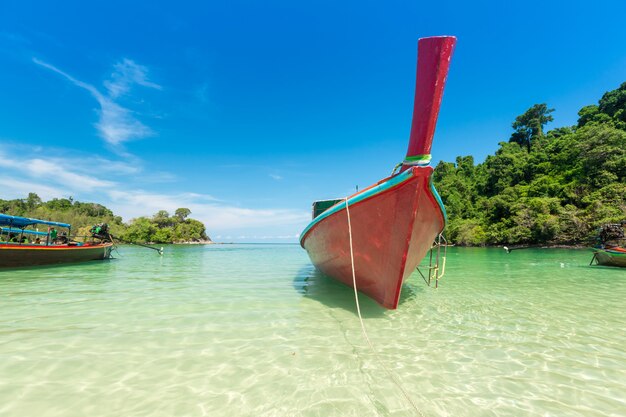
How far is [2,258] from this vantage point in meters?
13.0

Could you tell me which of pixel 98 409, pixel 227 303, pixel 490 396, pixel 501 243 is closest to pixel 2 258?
pixel 227 303

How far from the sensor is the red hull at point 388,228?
4836 mm

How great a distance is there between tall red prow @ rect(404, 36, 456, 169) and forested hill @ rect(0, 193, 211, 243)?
92.0 m

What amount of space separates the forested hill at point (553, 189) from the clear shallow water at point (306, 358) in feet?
124

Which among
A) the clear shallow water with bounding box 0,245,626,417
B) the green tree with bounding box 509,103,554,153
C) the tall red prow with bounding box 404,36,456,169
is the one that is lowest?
the clear shallow water with bounding box 0,245,626,417

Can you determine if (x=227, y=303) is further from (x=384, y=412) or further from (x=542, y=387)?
(x=542, y=387)

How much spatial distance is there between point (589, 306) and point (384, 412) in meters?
7.21

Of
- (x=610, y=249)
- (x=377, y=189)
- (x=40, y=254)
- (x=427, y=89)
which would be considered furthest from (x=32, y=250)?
(x=610, y=249)

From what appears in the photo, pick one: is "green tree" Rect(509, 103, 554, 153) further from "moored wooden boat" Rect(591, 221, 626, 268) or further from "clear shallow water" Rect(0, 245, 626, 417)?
"clear shallow water" Rect(0, 245, 626, 417)


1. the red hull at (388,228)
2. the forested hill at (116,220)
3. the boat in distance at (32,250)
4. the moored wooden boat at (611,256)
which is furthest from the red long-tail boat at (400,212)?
the forested hill at (116,220)

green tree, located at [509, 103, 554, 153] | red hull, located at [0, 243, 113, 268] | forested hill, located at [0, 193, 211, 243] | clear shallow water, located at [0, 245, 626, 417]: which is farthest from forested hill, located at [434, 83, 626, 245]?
Answer: forested hill, located at [0, 193, 211, 243]

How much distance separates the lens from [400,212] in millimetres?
4961

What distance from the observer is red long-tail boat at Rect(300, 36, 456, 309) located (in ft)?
14.0

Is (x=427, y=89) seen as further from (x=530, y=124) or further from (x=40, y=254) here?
(x=530, y=124)
